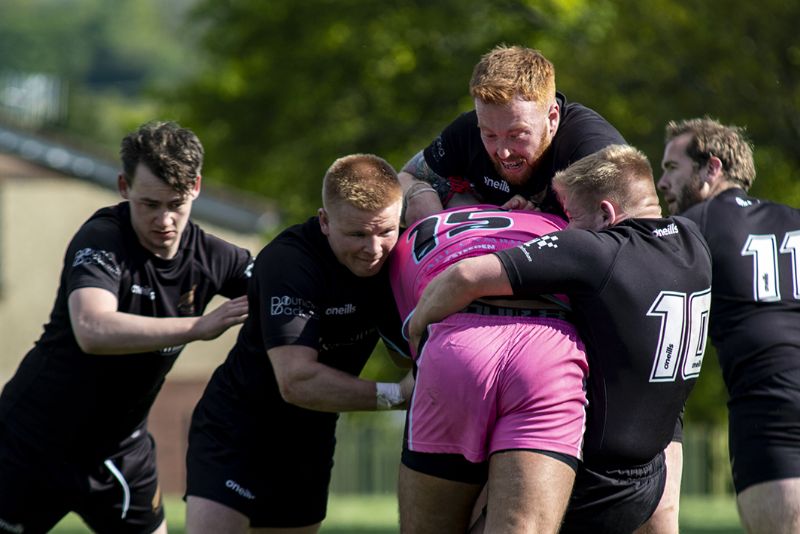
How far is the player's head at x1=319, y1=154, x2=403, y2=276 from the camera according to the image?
17.3 ft

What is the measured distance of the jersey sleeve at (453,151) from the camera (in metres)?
5.73

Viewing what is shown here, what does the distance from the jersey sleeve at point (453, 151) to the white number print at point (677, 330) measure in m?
1.41

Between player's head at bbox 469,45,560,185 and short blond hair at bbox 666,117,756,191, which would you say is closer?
player's head at bbox 469,45,560,185

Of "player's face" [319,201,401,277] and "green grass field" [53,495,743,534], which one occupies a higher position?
"player's face" [319,201,401,277]

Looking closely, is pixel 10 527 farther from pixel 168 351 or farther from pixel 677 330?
pixel 677 330

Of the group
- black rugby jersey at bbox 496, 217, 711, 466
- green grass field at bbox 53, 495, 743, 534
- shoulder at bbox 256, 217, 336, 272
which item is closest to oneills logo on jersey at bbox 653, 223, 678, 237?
black rugby jersey at bbox 496, 217, 711, 466

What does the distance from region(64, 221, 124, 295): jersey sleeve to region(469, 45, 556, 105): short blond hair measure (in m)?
2.02

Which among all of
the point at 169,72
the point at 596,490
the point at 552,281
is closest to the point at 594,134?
the point at 552,281

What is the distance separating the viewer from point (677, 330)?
185 inches

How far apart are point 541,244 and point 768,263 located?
95.5 inches

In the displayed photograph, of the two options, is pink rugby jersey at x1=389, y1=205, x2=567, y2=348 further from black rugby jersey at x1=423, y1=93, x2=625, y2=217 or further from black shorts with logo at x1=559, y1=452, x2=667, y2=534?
black shorts with logo at x1=559, y1=452, x2=667, y2=534

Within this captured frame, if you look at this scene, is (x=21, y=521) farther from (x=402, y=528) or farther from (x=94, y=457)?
(x=402, y=528)

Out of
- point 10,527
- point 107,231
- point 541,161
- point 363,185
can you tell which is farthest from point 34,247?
point 541,161

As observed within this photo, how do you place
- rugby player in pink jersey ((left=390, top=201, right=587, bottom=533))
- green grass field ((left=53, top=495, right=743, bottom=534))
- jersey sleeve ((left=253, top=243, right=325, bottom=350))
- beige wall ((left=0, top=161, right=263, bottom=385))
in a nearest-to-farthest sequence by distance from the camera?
rugby player in pink jersey ((left=390, top=201, right=587, bottom=533)) → jersey sleeve ((left=253, top=243, right=325, bottom=350)) → green grass field ((left=53, top=495, right=743, bottom=534)) → beige wall ((left=0, top=161, right=263, bottom=385))
